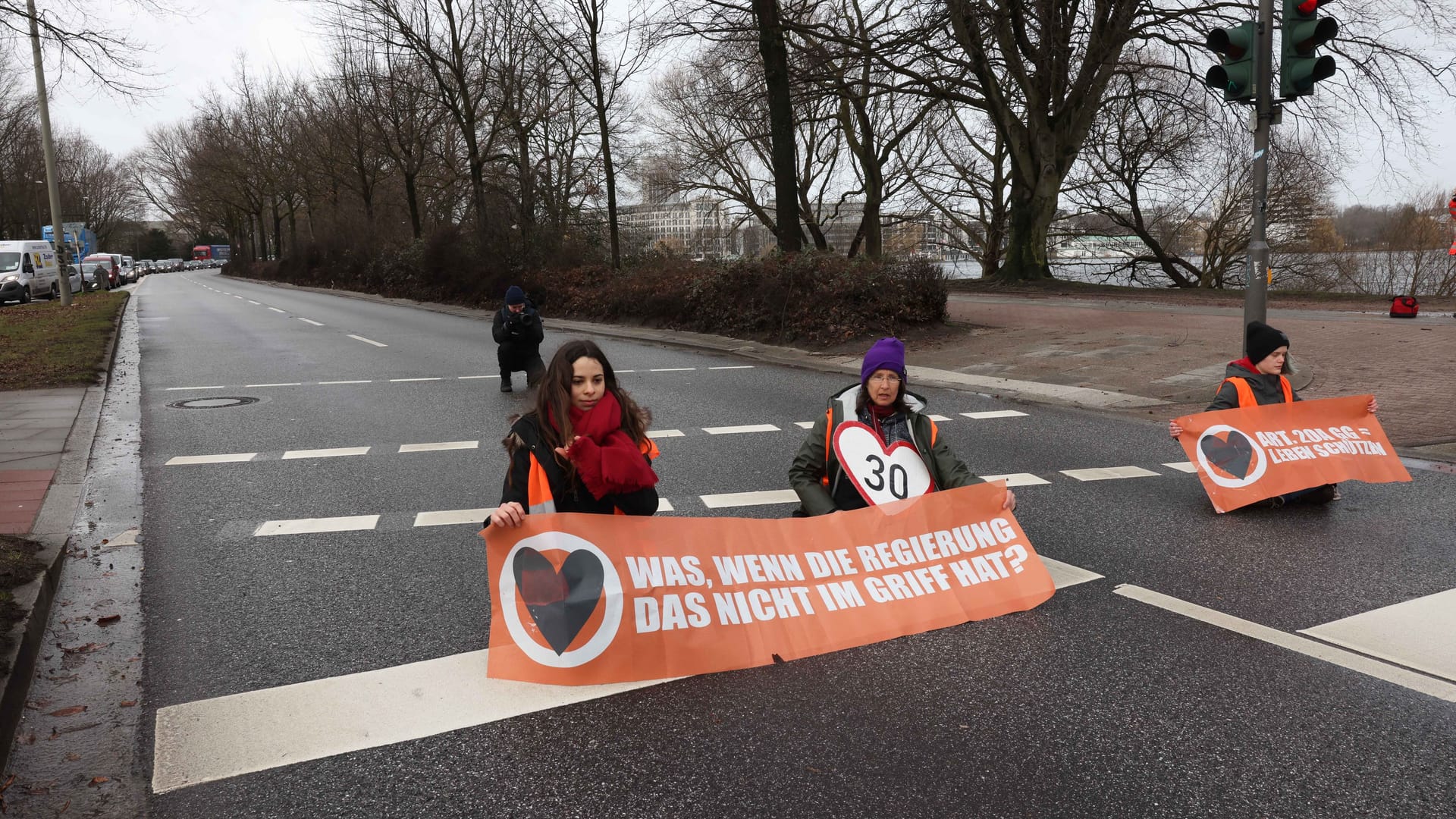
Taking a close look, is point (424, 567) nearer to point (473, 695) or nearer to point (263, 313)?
point (473, 695)

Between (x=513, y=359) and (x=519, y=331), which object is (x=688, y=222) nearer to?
(x=513, y=359)

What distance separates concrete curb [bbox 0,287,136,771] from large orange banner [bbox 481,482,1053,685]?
1656mm

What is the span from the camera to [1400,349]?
12875 mm

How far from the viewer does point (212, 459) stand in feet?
26.6

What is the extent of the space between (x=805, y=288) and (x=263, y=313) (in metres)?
18.2

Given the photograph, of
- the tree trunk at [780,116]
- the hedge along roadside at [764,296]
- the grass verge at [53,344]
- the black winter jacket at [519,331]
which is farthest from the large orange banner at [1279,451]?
the tree trunk at [780,116]

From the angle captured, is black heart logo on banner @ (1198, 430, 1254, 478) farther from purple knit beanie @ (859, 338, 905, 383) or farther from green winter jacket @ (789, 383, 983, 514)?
purple knit beanie @ (859, 338, 905, 383)

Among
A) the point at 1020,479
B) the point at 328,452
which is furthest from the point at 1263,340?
the point at 328,452

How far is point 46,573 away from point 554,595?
113 inches

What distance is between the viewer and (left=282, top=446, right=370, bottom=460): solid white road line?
816 centimetres

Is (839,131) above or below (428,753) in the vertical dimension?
above

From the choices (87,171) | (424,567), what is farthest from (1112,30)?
(87,171)

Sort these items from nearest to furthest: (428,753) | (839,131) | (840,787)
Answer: (840,787), (428,753), (839,131)

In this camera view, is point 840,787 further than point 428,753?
No
